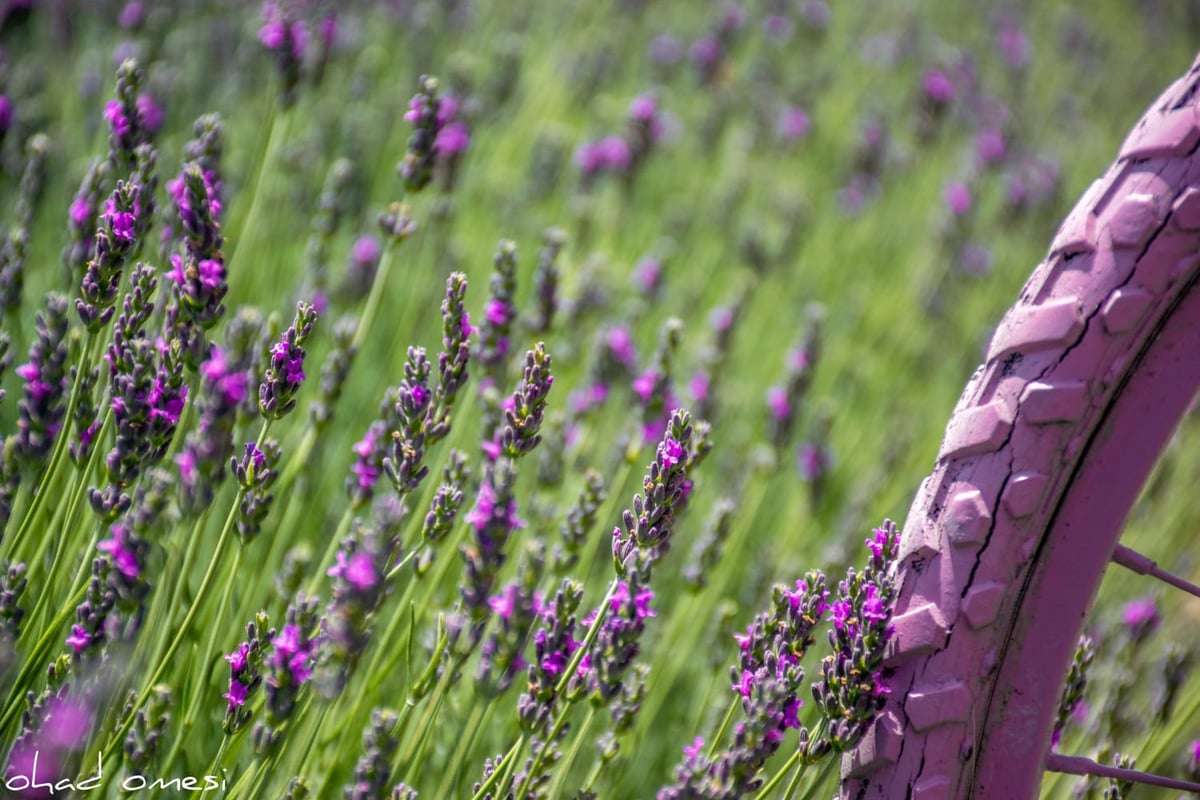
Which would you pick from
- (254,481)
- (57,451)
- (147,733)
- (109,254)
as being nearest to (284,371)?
(254,481)

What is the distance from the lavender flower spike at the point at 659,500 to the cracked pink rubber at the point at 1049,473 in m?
0.38

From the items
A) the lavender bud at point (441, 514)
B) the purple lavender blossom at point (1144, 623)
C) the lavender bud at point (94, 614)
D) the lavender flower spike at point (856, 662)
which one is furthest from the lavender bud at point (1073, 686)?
the lavender bud at point (94, 614)

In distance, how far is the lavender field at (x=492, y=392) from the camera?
142 cm

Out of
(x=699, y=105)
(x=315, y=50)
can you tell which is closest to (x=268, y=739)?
(x=315, y=50)

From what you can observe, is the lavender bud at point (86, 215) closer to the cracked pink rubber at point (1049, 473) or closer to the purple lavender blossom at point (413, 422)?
the purple lavender blossom at point (413, 422)

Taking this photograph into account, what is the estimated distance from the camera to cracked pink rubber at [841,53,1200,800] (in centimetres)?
136

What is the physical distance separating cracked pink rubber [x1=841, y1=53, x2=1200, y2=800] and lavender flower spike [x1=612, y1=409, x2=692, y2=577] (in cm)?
38

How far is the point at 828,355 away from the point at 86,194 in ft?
10.3

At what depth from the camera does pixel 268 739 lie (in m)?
1.31

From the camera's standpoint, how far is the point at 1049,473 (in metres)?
1.38

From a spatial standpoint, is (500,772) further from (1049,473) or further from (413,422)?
(1049,473)

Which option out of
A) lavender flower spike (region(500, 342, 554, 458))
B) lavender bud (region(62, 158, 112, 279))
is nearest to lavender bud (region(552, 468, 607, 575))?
lavender flower spike (region(500, 342, 554, 458))

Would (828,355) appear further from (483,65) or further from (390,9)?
(390,9)

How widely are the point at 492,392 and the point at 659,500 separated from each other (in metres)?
0.71
